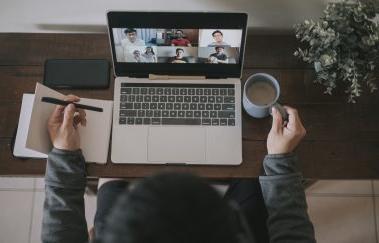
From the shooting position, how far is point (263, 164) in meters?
0.94

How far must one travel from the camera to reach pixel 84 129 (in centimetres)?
97

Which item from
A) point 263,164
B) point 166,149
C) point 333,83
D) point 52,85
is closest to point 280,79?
point 333,83

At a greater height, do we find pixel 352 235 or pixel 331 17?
pixel 331 17

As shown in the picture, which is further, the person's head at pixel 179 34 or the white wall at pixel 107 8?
the white wall at pixel 107 8

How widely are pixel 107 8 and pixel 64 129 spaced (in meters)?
0.34

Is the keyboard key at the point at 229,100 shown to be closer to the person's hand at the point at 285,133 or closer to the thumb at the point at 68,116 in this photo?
the person's hand at the point at 285,133

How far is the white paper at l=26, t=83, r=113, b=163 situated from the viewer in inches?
35.4

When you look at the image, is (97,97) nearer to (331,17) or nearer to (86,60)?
(86,60)

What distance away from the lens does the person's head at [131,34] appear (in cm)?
88

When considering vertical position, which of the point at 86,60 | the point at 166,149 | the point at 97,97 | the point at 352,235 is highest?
the point at 86,60

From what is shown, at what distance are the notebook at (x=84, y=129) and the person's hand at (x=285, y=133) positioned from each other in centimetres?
41

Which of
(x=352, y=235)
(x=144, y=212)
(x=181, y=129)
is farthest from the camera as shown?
(x=352, y=235)

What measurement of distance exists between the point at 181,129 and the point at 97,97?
239 mm

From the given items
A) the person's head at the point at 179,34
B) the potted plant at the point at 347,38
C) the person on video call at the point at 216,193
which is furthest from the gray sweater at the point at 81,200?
the person's head at the point at 179,34
